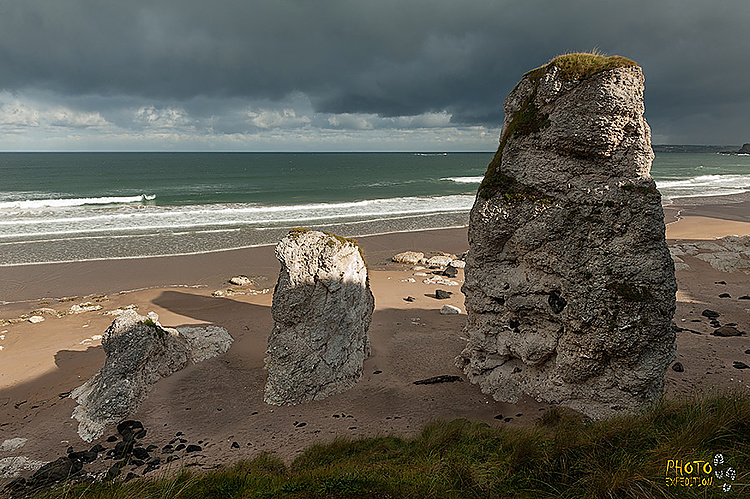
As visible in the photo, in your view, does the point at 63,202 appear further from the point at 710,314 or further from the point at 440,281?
the point at 710,314

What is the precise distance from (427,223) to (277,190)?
31.1m

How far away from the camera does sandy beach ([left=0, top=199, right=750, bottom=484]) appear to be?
7984 mm

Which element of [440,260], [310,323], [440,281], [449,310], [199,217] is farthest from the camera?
[199,217]

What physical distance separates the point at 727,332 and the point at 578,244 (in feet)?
22.7

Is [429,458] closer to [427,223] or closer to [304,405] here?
[304,405]

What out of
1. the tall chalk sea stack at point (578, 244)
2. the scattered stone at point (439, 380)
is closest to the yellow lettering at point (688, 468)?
the tall chalk sea stack at point (578, 244)

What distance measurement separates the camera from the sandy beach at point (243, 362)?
7984 mm

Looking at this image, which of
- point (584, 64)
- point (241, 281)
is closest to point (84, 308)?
point (241, 281)

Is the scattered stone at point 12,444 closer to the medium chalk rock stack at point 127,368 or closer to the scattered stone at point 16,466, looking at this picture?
the scattered stone at point 16,466

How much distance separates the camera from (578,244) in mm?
7375

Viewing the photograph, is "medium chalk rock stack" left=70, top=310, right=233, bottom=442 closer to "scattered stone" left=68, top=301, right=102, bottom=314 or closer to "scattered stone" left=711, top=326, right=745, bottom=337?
"scattered stone" left=68, top=301, right=102, bottom=314

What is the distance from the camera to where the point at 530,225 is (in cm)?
781

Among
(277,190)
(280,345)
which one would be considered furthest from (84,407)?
(277,190)

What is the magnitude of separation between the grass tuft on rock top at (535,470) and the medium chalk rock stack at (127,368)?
416 centimetres
